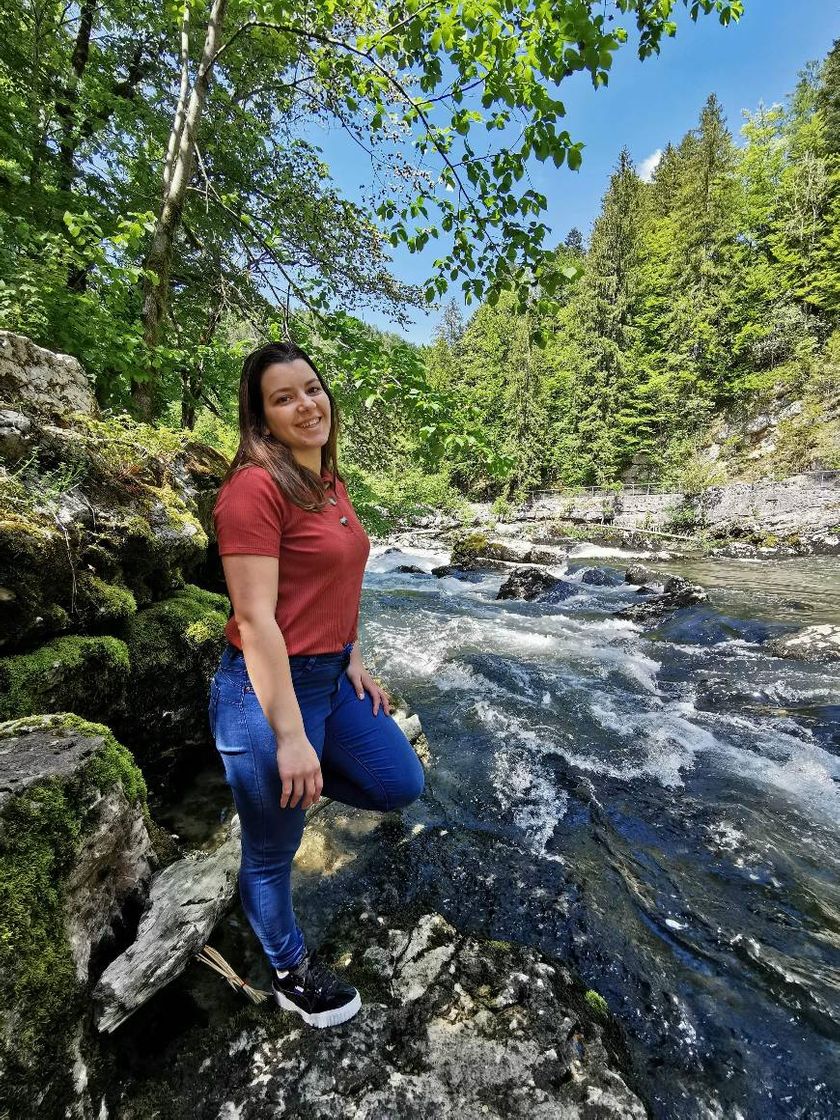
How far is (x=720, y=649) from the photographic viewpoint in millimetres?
7898

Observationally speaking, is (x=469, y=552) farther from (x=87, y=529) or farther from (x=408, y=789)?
(x=408, y=789)

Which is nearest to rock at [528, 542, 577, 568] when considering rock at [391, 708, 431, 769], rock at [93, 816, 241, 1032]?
rock at [391, 708, 431, 769]

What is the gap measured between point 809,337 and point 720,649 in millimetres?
35265

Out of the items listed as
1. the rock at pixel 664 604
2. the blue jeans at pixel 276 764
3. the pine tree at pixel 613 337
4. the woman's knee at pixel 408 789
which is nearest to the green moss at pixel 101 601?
the blue jeans at pixel 276 764

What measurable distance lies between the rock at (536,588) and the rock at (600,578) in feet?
5.00

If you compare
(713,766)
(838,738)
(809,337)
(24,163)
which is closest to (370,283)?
(24,163)

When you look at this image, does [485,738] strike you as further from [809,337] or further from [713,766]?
[809,337]

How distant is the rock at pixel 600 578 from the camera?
15.0 m

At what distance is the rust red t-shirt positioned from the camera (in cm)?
155

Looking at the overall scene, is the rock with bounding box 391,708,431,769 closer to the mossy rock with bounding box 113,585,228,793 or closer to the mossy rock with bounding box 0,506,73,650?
the mossy rock with bounding box 113,585,228,793

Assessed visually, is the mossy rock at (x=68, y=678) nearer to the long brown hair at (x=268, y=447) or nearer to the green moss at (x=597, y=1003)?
the long brown hair at (x=268, y=447)

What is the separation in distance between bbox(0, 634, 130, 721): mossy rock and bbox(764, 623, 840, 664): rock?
344 inches

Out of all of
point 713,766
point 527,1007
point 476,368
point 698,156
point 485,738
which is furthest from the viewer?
point 476,368

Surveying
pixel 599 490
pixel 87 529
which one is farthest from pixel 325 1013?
pixel 599 490
